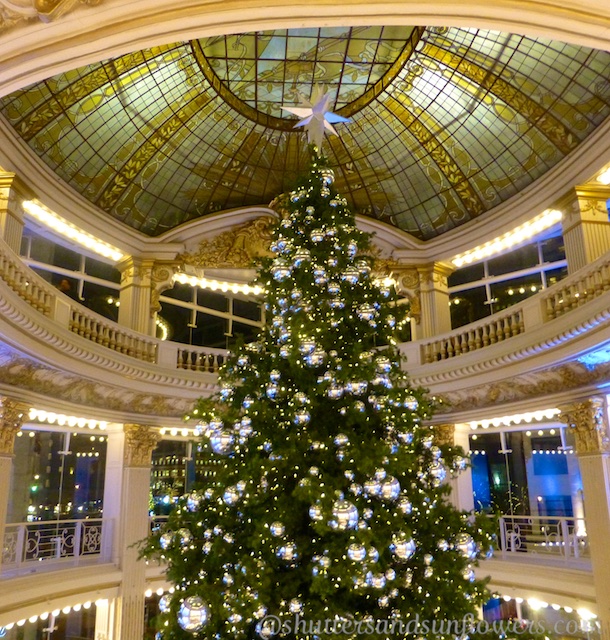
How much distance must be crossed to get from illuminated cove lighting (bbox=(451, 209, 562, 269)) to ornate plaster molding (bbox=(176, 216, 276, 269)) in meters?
4.43

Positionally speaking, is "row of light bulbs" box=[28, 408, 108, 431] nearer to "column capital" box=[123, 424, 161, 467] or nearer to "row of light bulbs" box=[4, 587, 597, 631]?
"column capital" box=[123, 424, 161, 467]

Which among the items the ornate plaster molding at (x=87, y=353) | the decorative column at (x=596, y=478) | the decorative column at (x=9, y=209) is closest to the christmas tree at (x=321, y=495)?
the ornate plaster molding at (x=87, y=353)

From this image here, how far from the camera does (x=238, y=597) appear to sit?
13.0 ft

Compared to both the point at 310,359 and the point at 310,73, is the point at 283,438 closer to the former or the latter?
the point at 310,359

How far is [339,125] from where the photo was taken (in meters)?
12.5

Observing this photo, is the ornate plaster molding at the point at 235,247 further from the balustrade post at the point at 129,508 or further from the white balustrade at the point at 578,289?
the white balustrade at the point at 578,289

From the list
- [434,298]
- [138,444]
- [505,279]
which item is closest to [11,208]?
[138,444]

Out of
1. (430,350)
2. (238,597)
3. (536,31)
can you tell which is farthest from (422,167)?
(238,597)

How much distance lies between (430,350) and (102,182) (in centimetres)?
747

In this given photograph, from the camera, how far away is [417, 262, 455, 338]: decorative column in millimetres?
A: 12500

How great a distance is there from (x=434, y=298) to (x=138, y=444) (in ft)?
23.1

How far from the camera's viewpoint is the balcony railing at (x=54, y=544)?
9.25 meters

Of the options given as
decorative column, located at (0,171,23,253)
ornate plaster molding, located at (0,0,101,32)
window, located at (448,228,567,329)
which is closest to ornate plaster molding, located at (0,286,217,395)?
decorative column, located at (0,171,23,253)

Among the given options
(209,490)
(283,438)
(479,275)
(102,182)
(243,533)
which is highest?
(102,182)
